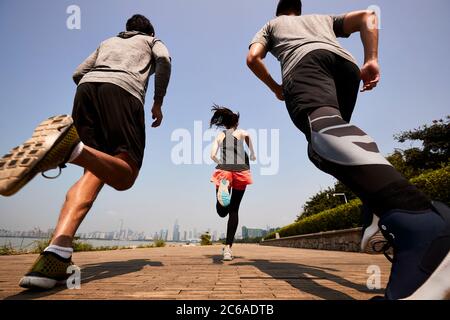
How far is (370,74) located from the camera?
179cm

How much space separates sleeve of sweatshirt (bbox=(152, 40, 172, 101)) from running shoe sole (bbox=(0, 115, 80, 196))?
1.39 m

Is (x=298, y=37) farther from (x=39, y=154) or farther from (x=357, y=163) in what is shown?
(x=39, y=154)

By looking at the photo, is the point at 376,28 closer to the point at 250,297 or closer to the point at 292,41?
the point at 292,41

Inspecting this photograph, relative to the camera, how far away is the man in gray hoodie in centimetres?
139

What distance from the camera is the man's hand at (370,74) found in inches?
68.6

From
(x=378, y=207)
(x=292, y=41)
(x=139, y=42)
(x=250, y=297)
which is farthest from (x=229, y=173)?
(x=378, y=207)

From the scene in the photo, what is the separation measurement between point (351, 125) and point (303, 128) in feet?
1.04

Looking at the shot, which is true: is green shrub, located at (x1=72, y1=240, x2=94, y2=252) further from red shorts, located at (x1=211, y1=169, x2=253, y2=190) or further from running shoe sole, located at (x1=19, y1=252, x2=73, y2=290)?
running shoe sole, located at (x1=19, y1=252, x2=73, y2=290)

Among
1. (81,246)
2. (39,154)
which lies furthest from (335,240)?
(39,154)

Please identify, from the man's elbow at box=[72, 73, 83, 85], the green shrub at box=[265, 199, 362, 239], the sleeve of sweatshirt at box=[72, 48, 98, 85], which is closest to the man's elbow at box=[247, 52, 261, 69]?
the sleeve of sweatshirt at box=[72, 48, 98, 85]

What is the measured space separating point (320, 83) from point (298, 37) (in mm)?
549

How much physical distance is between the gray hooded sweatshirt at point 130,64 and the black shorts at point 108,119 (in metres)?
0.11

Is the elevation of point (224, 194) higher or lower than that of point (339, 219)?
higher
